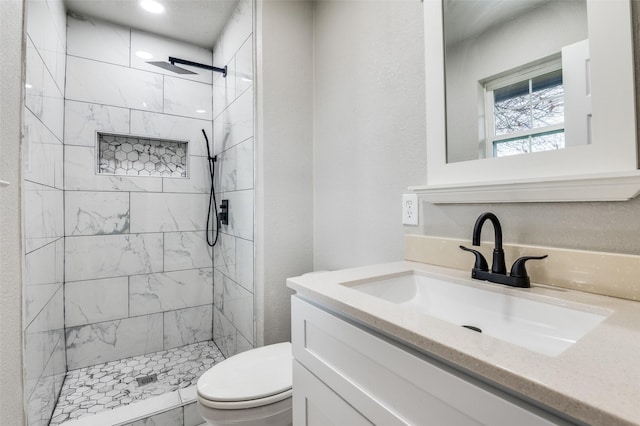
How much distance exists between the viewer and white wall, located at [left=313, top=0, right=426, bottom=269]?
1.22m

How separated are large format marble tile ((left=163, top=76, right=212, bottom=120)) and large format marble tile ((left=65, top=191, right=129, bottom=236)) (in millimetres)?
790

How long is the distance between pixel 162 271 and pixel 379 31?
2.24 meters

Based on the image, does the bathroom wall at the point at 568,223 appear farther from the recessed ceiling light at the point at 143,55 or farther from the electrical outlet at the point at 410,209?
the recessed ceiling light at the point at 143,55

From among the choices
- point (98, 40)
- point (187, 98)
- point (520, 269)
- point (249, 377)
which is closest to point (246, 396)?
point (249, 377)

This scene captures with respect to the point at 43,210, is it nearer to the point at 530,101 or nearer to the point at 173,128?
the point at 173,128

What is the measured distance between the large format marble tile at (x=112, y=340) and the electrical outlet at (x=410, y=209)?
2123 mm

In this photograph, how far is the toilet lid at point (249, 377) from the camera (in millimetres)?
1093

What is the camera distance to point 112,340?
2.18 metres

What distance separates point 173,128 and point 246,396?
6.91 ft

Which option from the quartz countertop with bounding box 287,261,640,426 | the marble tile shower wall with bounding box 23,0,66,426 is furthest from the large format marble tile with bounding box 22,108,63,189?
the quartz countertop with bounding box 287,261,640,426

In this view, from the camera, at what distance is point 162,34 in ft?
7.75

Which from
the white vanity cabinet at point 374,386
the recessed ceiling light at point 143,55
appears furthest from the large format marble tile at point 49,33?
the white vanity cabinet at point 374,386

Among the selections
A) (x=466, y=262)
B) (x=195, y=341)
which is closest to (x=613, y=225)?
(x=466, y=262)

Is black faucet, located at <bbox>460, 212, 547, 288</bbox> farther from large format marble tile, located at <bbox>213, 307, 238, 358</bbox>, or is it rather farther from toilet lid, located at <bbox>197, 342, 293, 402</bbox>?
large format marble tile, located at <bbox>213, 307, 238, 358</bbox>
